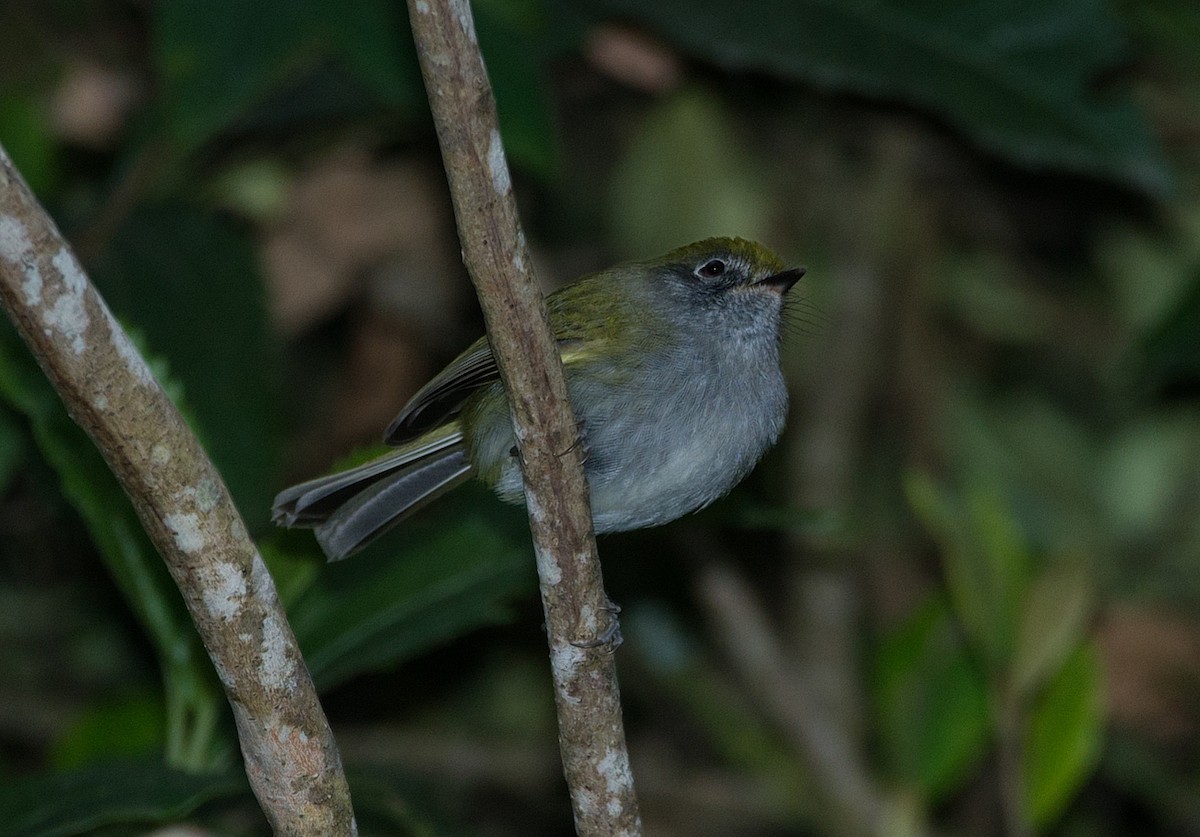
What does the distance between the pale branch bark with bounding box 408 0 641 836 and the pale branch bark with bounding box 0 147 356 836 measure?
16.4 inches

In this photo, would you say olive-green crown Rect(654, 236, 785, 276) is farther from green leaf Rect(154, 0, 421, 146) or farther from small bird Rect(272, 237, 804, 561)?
green leaf Rect(154, 0, 421, 146)

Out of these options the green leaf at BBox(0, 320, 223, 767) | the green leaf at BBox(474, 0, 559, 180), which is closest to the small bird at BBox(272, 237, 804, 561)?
→ the green leaf at BBox(0, 320, 223, 767)

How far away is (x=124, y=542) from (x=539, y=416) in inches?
49.5

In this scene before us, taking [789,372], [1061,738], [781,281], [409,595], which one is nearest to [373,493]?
[409,595]

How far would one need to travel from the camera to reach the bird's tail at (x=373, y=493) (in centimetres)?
329

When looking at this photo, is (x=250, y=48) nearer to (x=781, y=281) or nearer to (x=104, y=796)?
(x=781, y=281)

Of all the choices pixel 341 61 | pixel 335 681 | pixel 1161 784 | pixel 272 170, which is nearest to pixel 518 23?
pixel 341 61

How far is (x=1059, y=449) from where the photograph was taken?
19.8 feet

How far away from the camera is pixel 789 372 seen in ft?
18.5

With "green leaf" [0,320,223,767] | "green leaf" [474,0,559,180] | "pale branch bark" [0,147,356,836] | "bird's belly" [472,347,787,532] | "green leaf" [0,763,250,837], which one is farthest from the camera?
"green leaf" [474,0,559,180]

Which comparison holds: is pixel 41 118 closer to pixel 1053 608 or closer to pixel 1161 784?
pixel 1053 608

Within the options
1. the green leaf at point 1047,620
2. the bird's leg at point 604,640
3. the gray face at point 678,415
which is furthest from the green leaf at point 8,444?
the green leaf at point 1047,620

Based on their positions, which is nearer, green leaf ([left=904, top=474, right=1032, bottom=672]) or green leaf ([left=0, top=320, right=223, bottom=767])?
green leaf ([left=0, top=320, right=223, bottom=767])

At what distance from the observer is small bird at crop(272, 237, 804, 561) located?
3.21m
